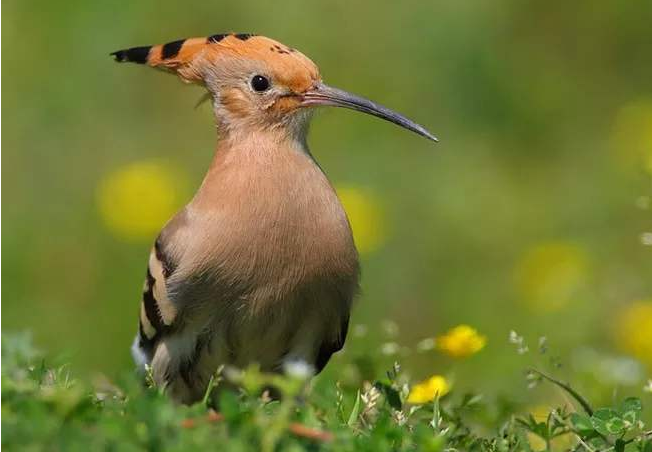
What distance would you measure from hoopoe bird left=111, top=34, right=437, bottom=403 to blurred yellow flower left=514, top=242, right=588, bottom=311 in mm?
1557

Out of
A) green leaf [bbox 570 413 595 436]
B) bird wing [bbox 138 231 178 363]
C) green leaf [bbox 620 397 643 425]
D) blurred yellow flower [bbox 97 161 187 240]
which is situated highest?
green leaf [bbox 620 397 643 425]

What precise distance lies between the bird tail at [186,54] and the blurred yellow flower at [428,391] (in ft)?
3.24

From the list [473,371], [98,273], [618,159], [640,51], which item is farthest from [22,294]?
[640,51]

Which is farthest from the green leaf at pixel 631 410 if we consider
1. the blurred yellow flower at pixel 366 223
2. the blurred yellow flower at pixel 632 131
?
the blurred yellow flower at pixel 632 131

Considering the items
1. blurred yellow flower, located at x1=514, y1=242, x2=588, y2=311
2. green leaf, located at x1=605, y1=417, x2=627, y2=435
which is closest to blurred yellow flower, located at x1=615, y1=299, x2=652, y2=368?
blurred yellow flower, located at x1=514, y1=242, x2=588, y2=311

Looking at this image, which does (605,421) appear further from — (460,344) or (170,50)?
(170,50)

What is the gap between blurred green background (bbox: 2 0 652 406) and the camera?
5.02m

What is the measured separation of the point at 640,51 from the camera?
246 inches

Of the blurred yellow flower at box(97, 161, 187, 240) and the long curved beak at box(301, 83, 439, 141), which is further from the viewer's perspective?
the blurred yellow flower at box(97, 161, 187, 240)

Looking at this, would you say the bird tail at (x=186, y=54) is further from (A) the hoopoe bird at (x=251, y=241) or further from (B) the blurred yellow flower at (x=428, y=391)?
(B) the blurred yellow flower at (x=428, y=391)

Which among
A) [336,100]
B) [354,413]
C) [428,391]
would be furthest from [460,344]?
[336,100]

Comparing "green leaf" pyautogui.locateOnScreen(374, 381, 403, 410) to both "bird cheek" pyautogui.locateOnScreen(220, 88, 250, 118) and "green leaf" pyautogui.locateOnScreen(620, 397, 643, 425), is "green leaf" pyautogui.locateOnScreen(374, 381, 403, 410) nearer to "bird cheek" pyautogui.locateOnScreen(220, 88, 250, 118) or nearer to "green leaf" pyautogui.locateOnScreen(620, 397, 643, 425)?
"green leaf" pyautogui.locateOnScreen(620, 397, 643, 425)

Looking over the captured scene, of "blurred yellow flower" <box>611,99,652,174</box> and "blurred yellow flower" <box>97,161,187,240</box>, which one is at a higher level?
"blurred yellow flower" <box>611,99,652,174</box>

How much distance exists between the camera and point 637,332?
4.44 meters
